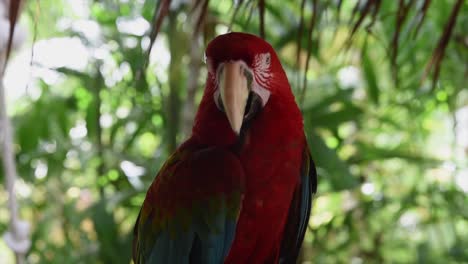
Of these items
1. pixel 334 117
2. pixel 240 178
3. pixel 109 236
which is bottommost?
pixel 109 236

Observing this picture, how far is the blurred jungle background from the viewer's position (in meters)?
0.93

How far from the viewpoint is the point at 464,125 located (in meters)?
1.32

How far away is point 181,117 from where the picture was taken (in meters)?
0.97

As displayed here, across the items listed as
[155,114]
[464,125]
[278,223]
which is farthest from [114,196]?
[464,125]

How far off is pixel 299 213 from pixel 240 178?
0.24 feet

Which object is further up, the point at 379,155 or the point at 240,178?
the point at 240,178

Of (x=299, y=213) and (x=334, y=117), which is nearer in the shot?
(x=299, y=213)

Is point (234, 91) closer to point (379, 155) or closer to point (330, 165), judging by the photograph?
point (330, 165)

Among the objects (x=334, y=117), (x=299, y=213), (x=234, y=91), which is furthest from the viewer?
(x=334, y=117)

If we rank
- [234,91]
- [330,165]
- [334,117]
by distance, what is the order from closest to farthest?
[234,91] < [330,165] < [334,117]

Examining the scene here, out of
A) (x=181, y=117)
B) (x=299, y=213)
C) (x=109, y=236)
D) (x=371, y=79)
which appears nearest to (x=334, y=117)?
(x=371, y=79)

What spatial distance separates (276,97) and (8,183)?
0.31 meters

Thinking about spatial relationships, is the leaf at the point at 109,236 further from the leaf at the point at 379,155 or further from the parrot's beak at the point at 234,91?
the parrot's beak at the point at 234,91

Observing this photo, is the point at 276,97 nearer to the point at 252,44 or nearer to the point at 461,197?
the point at 252,44
